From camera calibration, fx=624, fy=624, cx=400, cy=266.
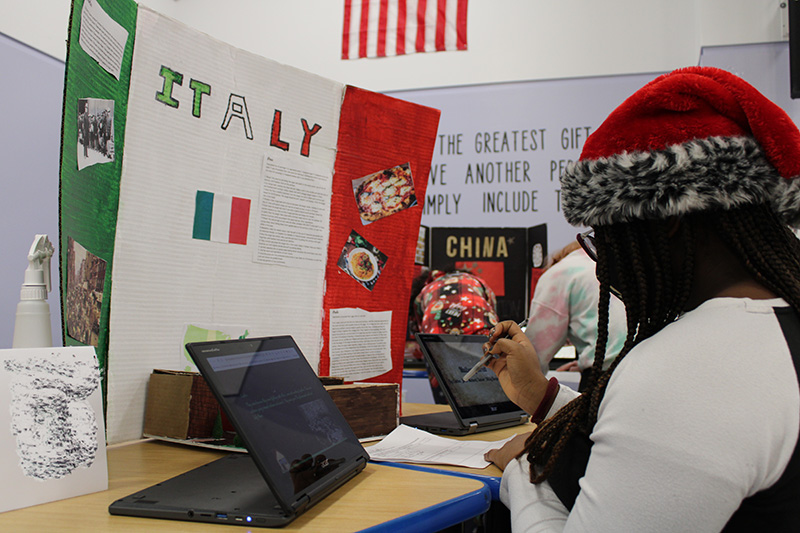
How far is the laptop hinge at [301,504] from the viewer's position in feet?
2.42

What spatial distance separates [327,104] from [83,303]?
0.75 metres

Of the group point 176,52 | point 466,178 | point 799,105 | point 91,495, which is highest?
point 799,105

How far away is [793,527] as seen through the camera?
2.15 feet

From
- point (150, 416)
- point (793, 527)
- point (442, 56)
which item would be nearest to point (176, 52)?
→ point (150, 416)

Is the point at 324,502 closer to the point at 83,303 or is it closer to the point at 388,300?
the point at 83,303

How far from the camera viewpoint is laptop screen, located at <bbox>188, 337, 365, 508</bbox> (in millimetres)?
779

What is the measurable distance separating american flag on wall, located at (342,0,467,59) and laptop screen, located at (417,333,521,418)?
3242 millimetres

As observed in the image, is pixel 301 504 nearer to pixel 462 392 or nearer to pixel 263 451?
pixel 263 451

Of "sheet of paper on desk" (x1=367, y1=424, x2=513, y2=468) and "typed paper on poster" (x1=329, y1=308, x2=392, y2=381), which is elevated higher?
"typed paper on poster" (x1=329, y1=308, x2=392, y2=381)

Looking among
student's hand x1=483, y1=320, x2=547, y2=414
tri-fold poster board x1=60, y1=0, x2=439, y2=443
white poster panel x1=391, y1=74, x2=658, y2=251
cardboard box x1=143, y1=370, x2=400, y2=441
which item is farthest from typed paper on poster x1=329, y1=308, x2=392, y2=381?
white poster panel x1=391, y1=74, x2=658, y2=251

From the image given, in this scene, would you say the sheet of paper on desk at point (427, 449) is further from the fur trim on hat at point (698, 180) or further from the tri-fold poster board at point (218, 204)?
the fur trim on hat at point (698, 180)

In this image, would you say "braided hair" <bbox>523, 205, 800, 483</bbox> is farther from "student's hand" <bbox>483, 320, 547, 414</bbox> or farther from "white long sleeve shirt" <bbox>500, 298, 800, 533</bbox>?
"student's hand" <bbox>483, 320, 547, 414</bbox>

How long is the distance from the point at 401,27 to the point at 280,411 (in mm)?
4004

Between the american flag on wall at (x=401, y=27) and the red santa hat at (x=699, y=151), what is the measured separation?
374cm
